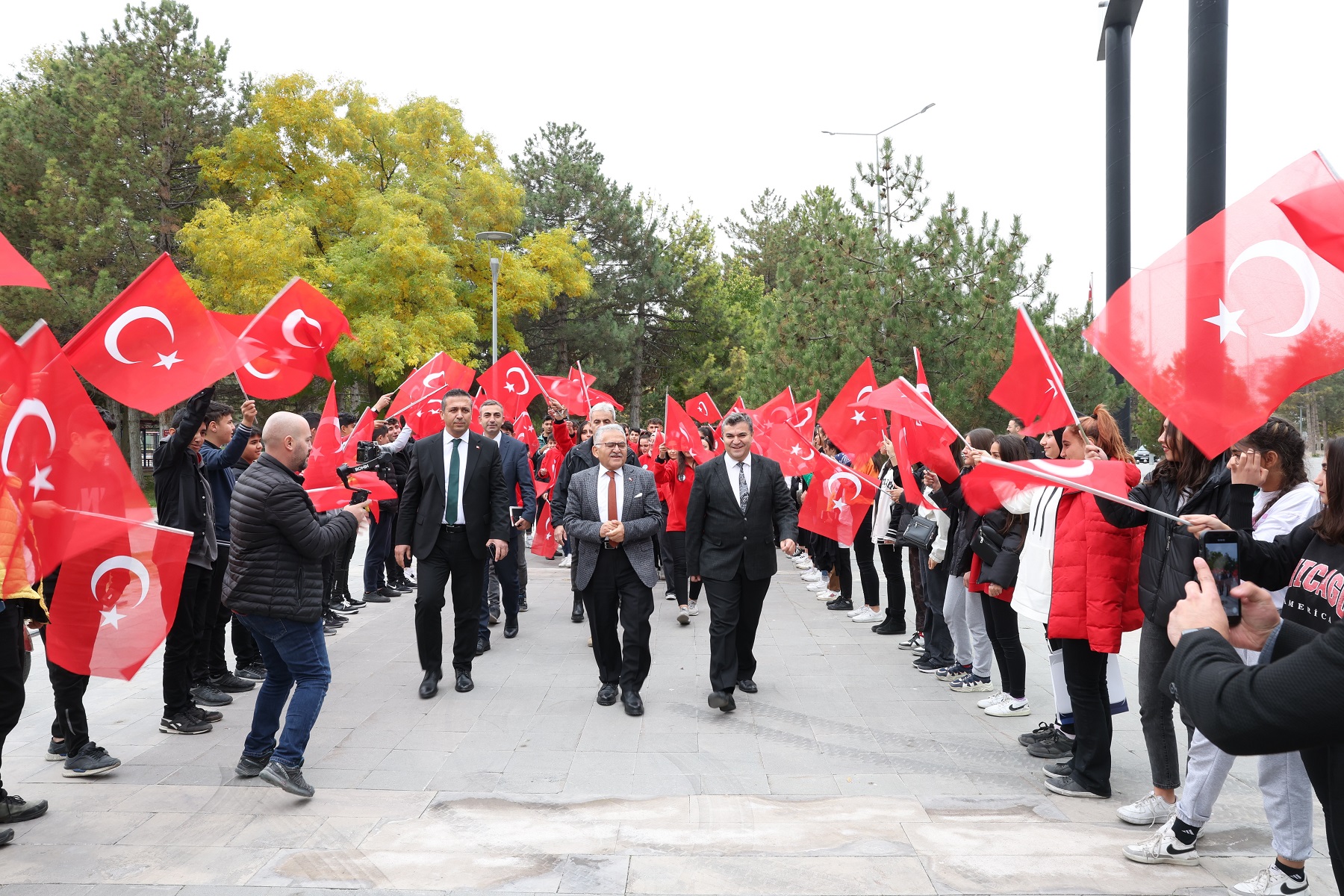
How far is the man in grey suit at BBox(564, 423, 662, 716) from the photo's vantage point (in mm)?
6660

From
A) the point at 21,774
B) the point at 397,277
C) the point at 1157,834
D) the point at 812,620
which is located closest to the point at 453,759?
the point at 21,774

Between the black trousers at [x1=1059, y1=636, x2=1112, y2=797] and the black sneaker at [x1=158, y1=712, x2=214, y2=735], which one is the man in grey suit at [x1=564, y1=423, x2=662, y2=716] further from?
the black trousers at [x1=1059, y1=636, x2=1112, y2=797]

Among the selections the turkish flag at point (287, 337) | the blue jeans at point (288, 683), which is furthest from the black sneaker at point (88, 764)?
the turkish flag at point (287, 337)

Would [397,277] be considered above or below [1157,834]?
above

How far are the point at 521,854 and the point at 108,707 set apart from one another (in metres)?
4.18

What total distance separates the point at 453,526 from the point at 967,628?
4208 millimetres

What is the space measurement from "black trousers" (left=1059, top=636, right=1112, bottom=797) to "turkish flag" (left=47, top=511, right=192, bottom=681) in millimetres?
4645

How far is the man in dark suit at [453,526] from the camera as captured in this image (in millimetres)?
7039

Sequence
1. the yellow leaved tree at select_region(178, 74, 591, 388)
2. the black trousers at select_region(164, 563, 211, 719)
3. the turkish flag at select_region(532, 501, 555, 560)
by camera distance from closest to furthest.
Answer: the black trousers at select_region(164, 563, 211, 719), the turkish flag at select_region(532, 501, 555, 560), the yellow leaved tree at select_region(178, 74, 591, 388)

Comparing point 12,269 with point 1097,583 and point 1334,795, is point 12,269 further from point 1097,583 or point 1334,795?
point 1097,583

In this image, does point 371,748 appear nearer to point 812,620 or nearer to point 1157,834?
point 1157,834

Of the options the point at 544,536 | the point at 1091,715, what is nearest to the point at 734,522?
the point at 1091,715

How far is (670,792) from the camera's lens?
16.2 feet

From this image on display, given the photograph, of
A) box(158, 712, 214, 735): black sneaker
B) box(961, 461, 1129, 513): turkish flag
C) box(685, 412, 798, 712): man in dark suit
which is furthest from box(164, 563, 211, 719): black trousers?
box(961, 461, 1129, 513): turkish flag
